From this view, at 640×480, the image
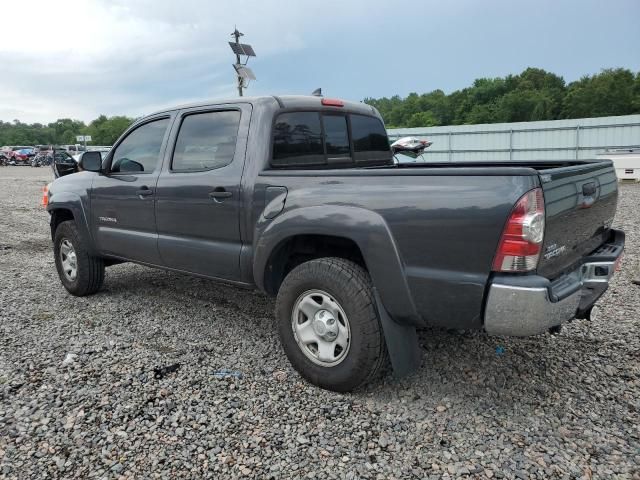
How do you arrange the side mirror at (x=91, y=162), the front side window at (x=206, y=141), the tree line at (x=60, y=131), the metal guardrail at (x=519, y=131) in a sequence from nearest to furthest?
the front side window at (x=206, y=141)
the side mirror at (x=91, y=162)
the metal guardrail at (x=519, y=131)
the tree line at (x=60, y=131)

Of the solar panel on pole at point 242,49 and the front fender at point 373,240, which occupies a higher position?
the solar panel on pole at point 242,49

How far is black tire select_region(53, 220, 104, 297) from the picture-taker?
Result: 516cm

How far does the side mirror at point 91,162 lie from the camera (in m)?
4.73

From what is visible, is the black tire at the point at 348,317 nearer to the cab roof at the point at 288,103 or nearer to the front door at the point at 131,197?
the cab roof at the point at 288,103

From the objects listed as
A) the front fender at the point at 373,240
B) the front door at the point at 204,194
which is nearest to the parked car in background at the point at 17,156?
the front door at the point at 204,194

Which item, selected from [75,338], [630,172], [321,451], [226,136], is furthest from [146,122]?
[630,172]

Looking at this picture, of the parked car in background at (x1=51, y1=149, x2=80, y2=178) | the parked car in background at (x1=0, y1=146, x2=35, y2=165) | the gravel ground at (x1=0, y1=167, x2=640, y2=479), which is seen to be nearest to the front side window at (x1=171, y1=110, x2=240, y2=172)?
the gravel ground at (x1=0, y1=167, x2=640, y2=479)

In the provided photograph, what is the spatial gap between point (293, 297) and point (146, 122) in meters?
2.39

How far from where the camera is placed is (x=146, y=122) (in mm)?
4590

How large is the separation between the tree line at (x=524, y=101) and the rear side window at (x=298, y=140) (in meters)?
51.5

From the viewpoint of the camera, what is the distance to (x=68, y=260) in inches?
214

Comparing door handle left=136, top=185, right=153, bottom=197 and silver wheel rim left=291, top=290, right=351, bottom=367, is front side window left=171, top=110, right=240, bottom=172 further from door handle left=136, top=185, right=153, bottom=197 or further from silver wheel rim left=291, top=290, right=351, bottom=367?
silver wheel rim left=291, top=290, right=351, bottom=367

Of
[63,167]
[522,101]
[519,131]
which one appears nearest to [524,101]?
[522,101]

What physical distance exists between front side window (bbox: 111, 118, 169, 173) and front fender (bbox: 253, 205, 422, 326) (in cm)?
184
